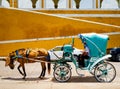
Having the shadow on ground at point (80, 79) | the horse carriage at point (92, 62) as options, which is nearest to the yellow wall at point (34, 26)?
the horse carriage at point (92, 62)

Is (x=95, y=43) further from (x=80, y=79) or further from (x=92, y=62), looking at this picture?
(x=80, y=79)

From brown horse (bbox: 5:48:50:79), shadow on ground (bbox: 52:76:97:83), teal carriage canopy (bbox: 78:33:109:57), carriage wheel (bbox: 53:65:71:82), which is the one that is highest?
teal carriage canopy (bbox: 78:33:109:57)

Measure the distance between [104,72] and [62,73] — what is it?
1.52m

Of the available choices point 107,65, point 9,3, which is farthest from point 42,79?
point 9,3

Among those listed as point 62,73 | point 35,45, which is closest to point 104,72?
point 62,73

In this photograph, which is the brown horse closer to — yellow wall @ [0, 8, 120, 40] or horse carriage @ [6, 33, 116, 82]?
horse carriage @ [6, 33, 116, 82]

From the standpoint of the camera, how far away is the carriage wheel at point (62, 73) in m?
13.7

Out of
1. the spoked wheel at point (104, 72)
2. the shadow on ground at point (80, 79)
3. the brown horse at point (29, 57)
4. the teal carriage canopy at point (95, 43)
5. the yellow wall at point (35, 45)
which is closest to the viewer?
the spoked wheel at point (104, 72)

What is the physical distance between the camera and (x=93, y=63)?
1383 cm

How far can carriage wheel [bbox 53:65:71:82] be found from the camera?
13.7 meters

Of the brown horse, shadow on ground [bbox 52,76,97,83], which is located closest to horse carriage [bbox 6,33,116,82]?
the brown horse

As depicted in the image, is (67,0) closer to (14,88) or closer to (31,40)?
(31,40)

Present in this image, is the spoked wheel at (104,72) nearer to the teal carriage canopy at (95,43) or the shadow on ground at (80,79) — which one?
the shadow on ground at (80,79)

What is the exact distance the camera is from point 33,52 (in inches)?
589
